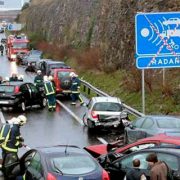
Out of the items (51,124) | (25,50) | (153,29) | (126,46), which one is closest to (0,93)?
(51,124)

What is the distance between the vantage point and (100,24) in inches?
2099

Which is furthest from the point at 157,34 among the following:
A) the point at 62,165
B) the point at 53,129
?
the point at 62,165

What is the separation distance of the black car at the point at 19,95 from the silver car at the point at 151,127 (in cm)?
1260

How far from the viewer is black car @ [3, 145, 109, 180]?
40.0 ft

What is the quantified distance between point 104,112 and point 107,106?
0.32 metres

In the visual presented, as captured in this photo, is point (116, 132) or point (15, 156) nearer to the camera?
point (15, 156)

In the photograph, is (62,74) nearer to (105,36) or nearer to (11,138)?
(105,36)

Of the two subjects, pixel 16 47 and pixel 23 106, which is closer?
pixel 23 106

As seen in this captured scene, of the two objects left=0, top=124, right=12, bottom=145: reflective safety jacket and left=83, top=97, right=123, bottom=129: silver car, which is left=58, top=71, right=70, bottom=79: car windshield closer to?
left=83, top=97, right=123, bottom=129: silver car

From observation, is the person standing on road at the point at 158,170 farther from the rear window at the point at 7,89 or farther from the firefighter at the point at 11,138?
the rear window at the point at 7,89

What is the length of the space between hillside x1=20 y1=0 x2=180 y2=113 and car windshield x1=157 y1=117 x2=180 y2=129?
7716 millimetres

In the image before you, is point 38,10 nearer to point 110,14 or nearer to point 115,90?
point 110,14

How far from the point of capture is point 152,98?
94.9 ft

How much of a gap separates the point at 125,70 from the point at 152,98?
1060 centimetres
